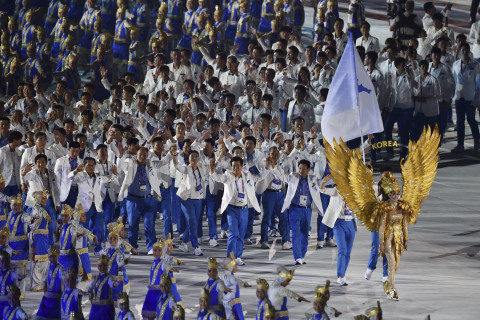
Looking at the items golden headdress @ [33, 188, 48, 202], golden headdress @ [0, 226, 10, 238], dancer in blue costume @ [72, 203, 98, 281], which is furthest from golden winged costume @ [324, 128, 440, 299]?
golden headdress @ [0, 226, 10, 238]

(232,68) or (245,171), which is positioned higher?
(232,68)

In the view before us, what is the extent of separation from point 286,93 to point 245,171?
191 inches

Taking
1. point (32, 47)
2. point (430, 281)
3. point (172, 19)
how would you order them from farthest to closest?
point (172, 19)
point (32, 47)
point (430, 281)

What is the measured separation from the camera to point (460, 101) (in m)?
25.0

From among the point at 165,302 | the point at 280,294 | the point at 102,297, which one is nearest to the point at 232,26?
the point at 102,297

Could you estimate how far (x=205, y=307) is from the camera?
14672mm

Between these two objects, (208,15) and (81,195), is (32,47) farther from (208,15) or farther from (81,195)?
(81,195)

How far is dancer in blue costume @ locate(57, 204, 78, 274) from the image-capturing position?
57.2ft

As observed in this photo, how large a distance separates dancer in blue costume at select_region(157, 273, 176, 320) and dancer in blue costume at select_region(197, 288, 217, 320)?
46 centimetres

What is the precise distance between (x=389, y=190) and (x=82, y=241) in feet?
14.7

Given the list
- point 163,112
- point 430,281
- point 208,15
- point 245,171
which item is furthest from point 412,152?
point 208,15

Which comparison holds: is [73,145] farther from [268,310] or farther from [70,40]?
[70,40]

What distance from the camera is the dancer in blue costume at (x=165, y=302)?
49.5ft

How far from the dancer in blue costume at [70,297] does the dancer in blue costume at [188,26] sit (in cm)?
1280
